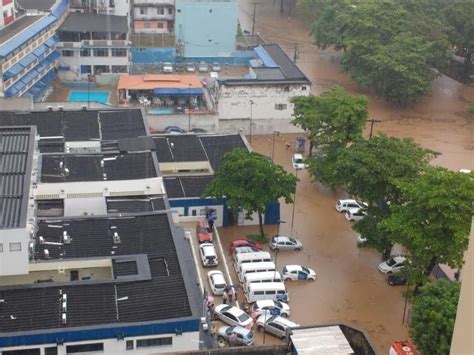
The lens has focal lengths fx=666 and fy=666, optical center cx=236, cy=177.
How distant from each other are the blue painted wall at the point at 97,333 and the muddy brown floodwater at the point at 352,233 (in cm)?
335

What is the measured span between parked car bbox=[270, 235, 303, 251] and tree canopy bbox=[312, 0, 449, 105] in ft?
35.4

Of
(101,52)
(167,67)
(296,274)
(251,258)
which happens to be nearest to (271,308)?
(296,274)

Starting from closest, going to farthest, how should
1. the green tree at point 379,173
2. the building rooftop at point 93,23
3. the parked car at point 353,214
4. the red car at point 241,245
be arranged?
the green tree at point 379,173 < the red car at point 241,245 < the parked car at point 353,214 < the building rooftop at point 93,23

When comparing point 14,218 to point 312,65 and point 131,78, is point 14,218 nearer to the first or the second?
point 131,78

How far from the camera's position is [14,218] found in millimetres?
10570

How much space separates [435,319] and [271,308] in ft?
11.1

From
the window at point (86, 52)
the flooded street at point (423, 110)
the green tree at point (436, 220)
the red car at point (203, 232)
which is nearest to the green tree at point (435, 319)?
the green tree at point (436, 220)

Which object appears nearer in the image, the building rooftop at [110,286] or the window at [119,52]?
→ the building rooftop at [110,286]

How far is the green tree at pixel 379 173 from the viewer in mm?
13664

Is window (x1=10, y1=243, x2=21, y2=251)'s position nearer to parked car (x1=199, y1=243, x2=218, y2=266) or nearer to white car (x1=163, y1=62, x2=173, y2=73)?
parked car (x1=199, y1=243, x2=218, y2=266)

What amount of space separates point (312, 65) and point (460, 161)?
10.8m

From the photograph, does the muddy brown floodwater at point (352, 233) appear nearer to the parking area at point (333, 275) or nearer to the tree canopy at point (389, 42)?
the parking area at point (333, 275)

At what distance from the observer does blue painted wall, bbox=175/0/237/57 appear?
89.8 ft

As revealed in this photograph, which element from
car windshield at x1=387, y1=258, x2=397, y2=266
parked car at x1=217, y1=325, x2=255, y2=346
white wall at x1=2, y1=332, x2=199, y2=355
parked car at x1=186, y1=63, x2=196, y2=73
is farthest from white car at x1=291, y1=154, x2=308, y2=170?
white wall at x1=2, y1=332, x2=199, y2=355
